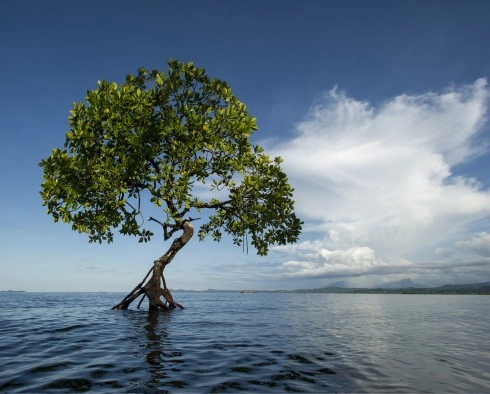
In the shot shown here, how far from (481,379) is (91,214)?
880 inches

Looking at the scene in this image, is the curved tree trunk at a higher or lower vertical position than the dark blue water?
higher

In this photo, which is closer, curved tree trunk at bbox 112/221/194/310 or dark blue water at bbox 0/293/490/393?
dark blue water at bbox 0/293/490/393

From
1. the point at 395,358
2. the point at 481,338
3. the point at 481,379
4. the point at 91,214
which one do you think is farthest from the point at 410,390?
the point at 91,214

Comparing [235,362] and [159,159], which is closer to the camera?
[235,362]

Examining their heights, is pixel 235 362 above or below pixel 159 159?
below

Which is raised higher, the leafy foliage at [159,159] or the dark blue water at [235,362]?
the leafy foliage at [159,159]

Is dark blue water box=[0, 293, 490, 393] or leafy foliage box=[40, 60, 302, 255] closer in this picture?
dark blue water box=[0, 293, 490, 393]

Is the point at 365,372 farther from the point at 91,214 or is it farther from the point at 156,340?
the point at 91,214

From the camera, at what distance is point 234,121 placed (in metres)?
21.8

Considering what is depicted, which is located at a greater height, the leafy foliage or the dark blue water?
the leafy foliage

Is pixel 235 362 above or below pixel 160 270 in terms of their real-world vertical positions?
below

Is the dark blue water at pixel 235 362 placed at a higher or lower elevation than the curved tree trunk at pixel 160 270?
lower

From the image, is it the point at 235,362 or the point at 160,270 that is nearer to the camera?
the point at 235,362

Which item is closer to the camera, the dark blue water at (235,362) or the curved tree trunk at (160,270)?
the dark blue water at (235,362)
